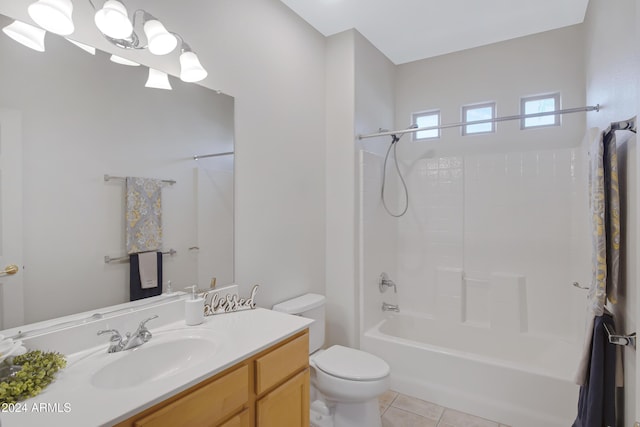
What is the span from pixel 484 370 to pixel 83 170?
2560mm

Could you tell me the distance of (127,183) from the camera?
1.53 meters

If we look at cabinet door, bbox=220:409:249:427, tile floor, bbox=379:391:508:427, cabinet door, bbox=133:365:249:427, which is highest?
cabinet door, bbox=133:365:249:427

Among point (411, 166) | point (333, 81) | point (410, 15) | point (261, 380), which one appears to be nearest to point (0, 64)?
point (261, 380)

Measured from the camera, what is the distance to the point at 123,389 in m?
1.05

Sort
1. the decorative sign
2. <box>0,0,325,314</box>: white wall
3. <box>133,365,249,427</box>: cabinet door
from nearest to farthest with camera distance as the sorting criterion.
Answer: <box>133,365,249,427</box>: cabinet door → the decorative sign → <box>0,0,325,314</box>: white wall

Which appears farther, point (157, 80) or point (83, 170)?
point (157, 80)

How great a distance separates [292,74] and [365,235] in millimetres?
1360

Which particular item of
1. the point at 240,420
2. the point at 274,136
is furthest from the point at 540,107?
the point at 240,420

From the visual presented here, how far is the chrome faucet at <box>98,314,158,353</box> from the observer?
1.34 m

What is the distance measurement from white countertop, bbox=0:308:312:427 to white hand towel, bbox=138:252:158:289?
0.63 ft

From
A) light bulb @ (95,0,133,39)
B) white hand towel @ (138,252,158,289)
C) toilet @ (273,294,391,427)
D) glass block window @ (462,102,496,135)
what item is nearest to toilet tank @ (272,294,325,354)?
toilet @ (273,294,391,427)

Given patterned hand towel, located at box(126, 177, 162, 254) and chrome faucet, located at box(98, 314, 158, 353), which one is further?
patterned hand towel, located at box(126, 177, 162, 254)

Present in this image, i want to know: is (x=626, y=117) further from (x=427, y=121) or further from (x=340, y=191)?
(x=427, y=121)

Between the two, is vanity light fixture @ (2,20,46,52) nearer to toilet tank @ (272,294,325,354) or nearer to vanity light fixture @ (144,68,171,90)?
vanity light fixture @ (144,68,171,90)
